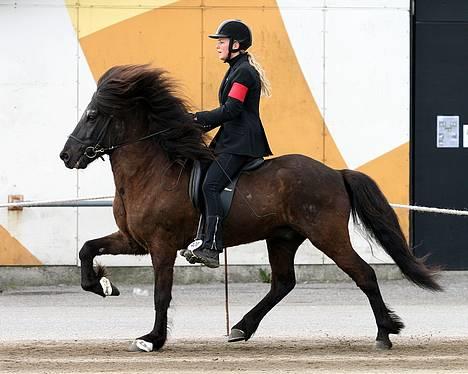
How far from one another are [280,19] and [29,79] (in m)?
3.26

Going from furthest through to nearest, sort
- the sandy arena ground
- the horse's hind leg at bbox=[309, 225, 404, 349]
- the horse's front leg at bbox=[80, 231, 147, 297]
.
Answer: the horse's front leg at bbox=[80, 231, 147, 297] → the horse's hind leg at bbox=[309, 225, 404, 349] → the sandy arena ground

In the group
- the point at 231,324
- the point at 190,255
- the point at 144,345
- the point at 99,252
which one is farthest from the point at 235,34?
the point at 231,324

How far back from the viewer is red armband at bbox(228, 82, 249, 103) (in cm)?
1123

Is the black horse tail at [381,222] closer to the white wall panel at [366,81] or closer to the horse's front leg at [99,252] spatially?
the horse's front leg at [99,252]

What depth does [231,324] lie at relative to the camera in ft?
45.1

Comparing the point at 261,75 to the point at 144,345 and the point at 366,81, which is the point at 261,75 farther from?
the point at 366,81

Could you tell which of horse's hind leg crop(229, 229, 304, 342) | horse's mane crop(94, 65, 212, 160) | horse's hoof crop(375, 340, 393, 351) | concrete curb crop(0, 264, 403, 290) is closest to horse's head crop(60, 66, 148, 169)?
horse's mane crop(94, 65, 212, 160)

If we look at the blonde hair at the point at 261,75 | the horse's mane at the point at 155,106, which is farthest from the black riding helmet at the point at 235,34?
the horse's mane at the point at 155,106

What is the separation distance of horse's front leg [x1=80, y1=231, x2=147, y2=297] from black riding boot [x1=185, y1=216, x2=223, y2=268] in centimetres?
63

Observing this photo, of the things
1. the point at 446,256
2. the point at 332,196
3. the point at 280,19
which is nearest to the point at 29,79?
the point at 280,19

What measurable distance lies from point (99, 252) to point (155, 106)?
50.4 inches

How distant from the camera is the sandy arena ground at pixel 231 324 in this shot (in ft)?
33.7

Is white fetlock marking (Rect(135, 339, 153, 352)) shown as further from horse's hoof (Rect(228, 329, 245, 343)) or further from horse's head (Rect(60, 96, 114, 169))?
horse's head (Rect(60, 96, 114, 169))

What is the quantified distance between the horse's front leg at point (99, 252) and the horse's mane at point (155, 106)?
2.65 feet
